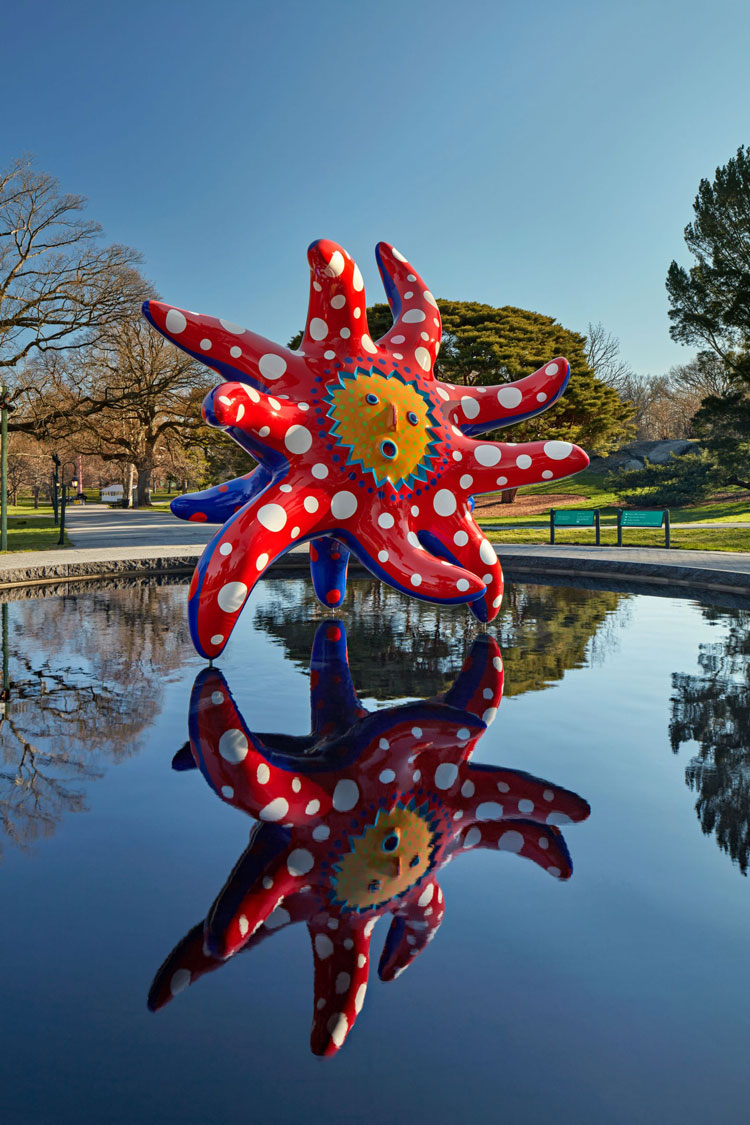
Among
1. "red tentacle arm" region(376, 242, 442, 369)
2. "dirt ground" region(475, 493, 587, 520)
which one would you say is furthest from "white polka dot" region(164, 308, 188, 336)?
"dirt ground" region(475, 493, 587, 520)

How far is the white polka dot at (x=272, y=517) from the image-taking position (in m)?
6.34

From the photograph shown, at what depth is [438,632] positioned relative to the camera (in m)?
8.88

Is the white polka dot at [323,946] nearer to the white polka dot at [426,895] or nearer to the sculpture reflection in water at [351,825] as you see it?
the sculpture reflection in water at [351,825]

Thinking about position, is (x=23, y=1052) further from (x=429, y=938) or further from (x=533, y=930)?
(x=533, y=930)

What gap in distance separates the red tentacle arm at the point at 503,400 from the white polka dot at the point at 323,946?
5836 millimetres

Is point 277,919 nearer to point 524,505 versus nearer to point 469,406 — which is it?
point 469,406

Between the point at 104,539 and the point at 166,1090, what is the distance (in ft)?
64.6

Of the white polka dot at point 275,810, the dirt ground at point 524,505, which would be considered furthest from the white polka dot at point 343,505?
the dirt ground at point 524,505

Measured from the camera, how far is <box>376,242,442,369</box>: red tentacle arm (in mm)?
7824

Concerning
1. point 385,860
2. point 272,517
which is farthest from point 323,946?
point 272,517

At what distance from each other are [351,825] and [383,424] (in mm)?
4249

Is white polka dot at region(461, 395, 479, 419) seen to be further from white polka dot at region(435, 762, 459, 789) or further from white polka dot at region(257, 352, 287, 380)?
white polka dot at region(435, 762, 459, 789)

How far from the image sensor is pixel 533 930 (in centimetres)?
280

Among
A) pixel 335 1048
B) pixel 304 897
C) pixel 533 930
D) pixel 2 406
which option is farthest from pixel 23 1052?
pixel 2 406
